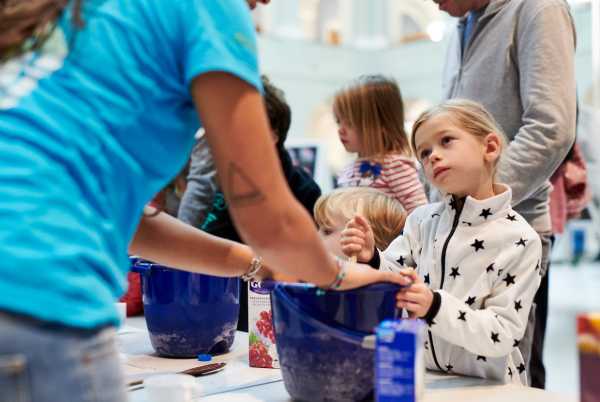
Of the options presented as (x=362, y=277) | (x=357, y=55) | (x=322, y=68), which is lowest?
(x=362, y=277)

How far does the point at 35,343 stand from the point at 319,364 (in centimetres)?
59

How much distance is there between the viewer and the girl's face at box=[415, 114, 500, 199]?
1.64m

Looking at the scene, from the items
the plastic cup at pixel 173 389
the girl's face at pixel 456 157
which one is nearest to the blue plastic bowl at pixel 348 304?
the plastic cup at pixel 173 389

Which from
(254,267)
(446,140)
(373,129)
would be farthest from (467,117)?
(373,129)

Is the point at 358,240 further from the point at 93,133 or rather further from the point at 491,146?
the point at 93,133

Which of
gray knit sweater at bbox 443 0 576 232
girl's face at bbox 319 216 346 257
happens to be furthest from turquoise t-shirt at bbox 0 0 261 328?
gray knit sweater at bbox 443 0 576 232

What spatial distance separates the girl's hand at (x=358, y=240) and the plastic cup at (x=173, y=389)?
1.64 feet

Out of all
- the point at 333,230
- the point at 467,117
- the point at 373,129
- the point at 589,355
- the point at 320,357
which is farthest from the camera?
the point at 373,129

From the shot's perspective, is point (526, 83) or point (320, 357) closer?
point (320, 357)

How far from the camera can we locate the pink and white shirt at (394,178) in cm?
246

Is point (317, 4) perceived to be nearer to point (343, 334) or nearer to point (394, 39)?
point (394, 39)

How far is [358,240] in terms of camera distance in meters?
1.64

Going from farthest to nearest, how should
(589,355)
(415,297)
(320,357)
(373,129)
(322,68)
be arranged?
(322,68), (373,129), (415,297), (320,357), (589,355)

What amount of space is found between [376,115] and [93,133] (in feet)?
6.06
